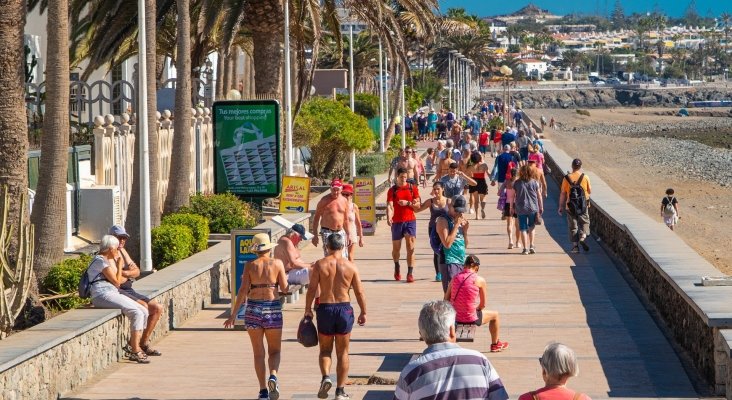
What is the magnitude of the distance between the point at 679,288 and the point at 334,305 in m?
4.02

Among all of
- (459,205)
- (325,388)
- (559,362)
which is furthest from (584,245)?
(559,362)

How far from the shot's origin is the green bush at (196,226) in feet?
67.1

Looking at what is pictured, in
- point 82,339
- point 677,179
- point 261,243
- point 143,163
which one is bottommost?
point 82,339

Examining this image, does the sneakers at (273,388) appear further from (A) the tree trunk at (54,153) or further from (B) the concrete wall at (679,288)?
(A) the tree trunk at (54,153)

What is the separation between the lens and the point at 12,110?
14.4m

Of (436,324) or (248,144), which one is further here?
(248,144)

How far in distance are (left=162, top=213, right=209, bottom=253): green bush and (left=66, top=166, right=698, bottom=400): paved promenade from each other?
2.47 meters

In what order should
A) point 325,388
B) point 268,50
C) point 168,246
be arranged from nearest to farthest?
point 325,388 < point 168,246 < point 268,50

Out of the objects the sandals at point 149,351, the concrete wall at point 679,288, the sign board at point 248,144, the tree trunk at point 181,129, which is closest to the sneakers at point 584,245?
the concrete wall at point 679,288

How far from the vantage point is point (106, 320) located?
13.2m

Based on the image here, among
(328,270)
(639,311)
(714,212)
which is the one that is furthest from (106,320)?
(714,212)

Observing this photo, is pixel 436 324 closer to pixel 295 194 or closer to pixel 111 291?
pixel 111 291

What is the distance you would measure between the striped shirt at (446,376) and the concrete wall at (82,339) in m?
4.51

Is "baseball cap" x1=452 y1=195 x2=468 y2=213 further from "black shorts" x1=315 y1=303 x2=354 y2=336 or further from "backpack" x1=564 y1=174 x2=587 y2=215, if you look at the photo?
"backpack" x1=564 y1=174 x2=587 y2=215
